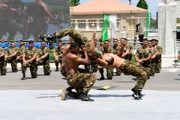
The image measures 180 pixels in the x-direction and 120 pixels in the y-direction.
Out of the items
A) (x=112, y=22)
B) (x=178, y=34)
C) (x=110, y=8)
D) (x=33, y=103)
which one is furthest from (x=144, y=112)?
(x=110, y=8)

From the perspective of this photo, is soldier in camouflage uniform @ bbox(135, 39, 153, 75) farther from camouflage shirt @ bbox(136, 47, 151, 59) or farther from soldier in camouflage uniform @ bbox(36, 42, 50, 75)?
soldier in camouflage uniform @ bbox(36, 42, 50, 75)

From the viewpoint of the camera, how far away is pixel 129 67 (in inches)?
423

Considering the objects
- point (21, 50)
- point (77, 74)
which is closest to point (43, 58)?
point (21, 50)

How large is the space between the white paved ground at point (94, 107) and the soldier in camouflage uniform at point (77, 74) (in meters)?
0.28

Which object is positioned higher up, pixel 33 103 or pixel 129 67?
pixel 129 67

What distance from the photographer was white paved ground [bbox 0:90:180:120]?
8734 millimetres

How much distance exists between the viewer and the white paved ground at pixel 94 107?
28.7ft

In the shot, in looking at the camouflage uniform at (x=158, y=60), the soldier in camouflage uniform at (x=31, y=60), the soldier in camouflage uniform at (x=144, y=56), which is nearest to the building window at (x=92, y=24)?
the camouflage uniform at (x=158, y=60)

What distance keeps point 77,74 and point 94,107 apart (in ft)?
3.82

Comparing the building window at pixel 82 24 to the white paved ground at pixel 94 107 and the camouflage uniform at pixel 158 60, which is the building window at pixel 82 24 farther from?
the white paved ground at pixel 94 107

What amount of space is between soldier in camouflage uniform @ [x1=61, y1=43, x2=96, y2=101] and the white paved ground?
0.28 m

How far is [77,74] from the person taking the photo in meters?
10.8

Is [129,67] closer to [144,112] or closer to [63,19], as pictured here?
[144,112]

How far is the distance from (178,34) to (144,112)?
28.1 m
